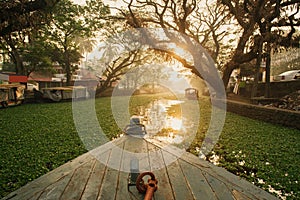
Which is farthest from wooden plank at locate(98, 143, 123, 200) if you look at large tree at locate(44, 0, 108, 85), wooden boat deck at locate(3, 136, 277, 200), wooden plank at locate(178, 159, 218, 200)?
large tree at locate(44, 0, 108, 85)

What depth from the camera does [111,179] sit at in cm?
206

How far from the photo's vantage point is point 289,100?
36.2 feet

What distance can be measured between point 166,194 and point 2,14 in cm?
577

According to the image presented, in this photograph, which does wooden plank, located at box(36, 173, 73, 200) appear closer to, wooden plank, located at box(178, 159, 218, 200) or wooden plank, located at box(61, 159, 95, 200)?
wooden plank, located at box(61, 159, 95, 200)

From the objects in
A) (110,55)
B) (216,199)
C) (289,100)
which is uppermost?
(110,55)

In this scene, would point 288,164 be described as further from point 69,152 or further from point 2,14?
point 2,14

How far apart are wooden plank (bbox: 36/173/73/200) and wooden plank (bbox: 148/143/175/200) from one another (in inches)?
36.0

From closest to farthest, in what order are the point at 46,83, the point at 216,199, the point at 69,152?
the point at 216,199 → the point at 69,152 → the point at 46,83

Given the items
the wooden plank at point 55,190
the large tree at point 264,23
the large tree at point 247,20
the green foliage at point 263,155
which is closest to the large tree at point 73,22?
the large tree at point 247,20

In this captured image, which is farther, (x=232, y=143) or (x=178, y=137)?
(x=178, y=137)

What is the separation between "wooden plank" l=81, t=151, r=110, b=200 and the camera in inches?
68.9

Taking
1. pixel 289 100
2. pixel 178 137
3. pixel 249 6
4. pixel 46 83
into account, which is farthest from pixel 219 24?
pixel 46 83

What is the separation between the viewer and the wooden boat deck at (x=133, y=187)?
1778 millimetres

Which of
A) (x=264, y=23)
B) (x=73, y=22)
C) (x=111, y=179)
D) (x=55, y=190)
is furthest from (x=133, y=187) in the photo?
(x=73, y=22)
